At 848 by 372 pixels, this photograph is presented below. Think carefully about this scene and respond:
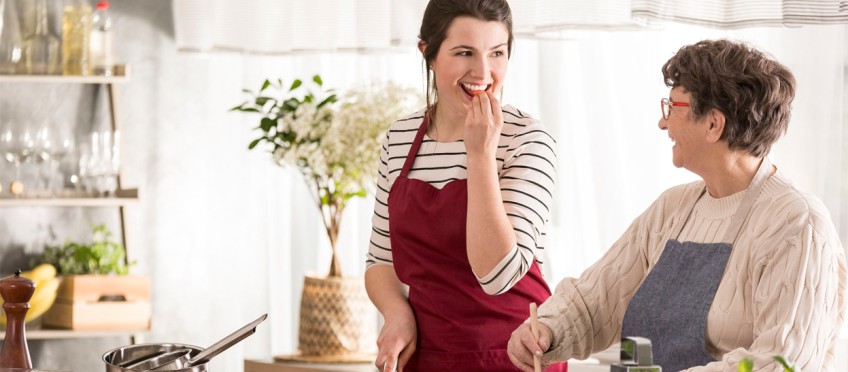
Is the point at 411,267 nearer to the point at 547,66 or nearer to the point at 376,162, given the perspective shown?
the point at 376,162

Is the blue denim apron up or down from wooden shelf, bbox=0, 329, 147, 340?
up

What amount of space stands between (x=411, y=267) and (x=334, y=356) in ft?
4.03

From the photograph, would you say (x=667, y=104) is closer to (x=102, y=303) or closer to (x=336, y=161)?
(x=336, y=161)

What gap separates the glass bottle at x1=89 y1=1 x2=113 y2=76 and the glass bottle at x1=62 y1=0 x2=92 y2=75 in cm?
2

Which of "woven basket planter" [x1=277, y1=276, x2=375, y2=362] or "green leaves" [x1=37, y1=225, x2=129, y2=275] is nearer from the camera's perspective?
"woven basket planter" [x1=277, y1=276, x2=375, y2=362]

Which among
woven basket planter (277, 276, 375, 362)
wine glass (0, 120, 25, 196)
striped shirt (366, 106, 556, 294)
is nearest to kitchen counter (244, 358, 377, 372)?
woven basket planter (277, 276, 375, 362)

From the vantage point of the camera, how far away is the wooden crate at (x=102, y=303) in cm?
346

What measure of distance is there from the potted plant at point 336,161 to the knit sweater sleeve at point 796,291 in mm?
1566

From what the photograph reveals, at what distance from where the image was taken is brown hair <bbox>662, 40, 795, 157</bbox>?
5.54ft

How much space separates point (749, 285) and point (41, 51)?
2.81 meters

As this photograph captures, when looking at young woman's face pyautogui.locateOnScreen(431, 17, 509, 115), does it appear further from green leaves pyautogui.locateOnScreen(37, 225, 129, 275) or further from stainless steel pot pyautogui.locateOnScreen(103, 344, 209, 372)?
green leaves pyautogui.locateOnScreen(37, 225, 129, 275)

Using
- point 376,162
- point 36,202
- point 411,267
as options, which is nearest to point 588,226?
point 376,162

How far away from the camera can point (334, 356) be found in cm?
307

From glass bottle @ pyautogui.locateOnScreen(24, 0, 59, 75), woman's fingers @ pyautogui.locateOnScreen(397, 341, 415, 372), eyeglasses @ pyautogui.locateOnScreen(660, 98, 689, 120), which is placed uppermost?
glass bottle @ pyautogui.locateOnScreen(24, 0, 59, 75)
